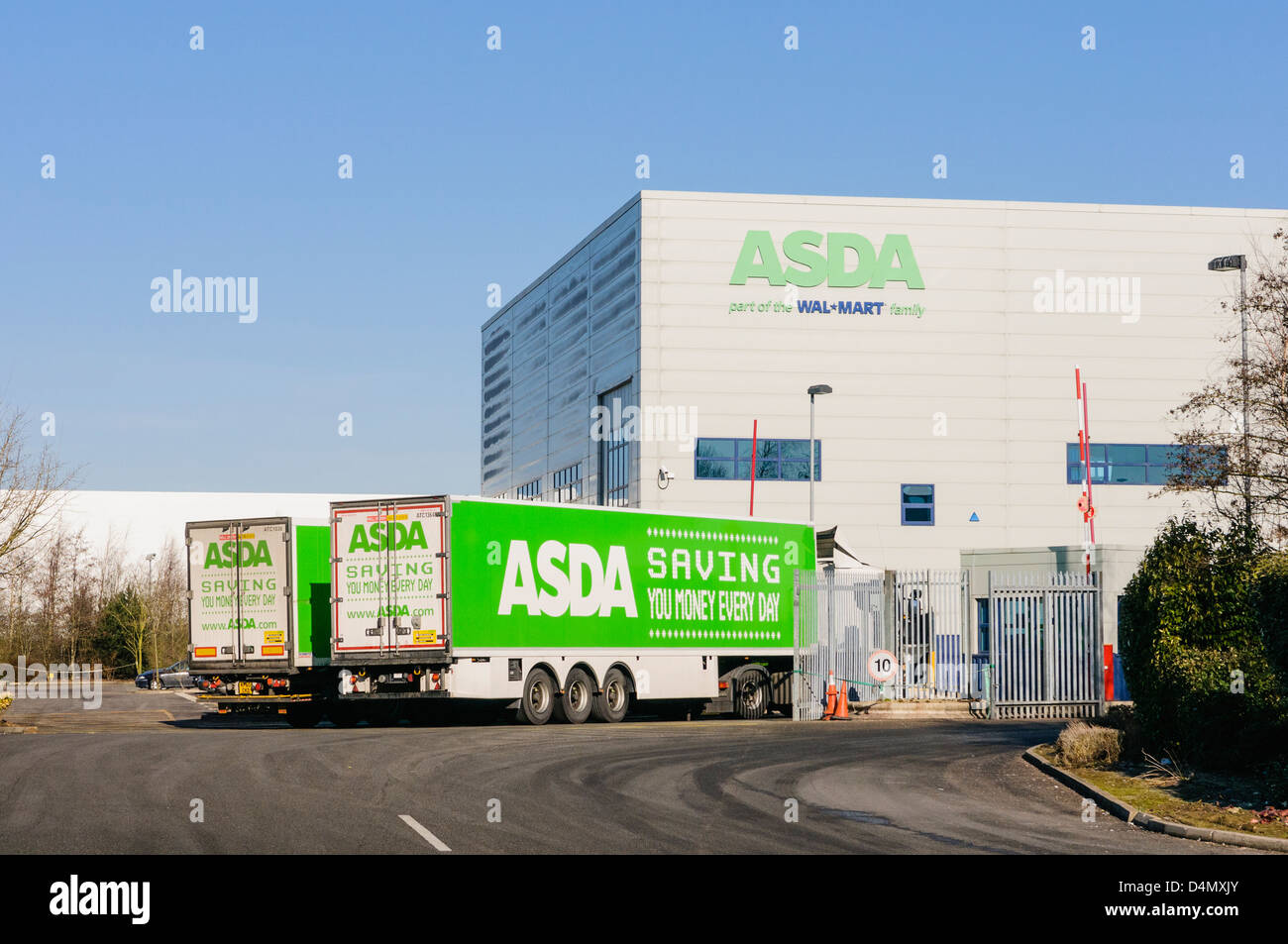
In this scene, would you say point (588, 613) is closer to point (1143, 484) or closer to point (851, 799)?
point (851, 799)

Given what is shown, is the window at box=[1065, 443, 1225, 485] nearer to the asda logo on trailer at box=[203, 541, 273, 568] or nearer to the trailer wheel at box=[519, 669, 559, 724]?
the trailer wheel at box=[519, 669, 559, 724]

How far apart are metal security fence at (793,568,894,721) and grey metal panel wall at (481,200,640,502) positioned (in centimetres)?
2921

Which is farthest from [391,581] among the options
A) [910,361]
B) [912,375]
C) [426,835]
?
[910,361]

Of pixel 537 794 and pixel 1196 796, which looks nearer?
pixel 1196 796

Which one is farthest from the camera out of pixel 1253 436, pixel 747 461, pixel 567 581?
pixel 747 461

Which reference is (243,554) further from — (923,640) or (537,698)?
(923,640)

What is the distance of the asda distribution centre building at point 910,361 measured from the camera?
59.6m

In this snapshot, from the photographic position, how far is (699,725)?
2691cm

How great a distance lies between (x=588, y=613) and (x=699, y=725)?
113 inches

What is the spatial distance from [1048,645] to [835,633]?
15.6ft

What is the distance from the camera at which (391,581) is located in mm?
24281

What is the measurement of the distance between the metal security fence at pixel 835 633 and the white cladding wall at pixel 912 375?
88.7 ft
